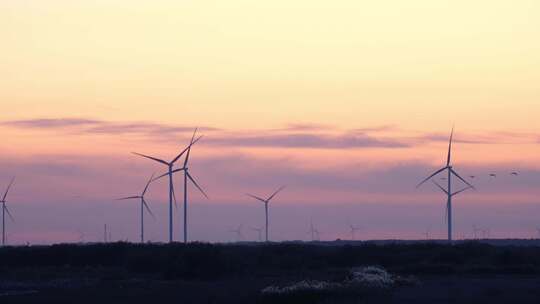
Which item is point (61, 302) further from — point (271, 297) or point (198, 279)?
point (198, 279)

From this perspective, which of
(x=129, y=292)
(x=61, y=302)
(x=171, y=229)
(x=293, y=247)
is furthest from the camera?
(x=293, y=247)

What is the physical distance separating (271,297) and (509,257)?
4573 cm

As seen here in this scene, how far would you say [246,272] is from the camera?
8950cm

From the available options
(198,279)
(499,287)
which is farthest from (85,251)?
(499,287)

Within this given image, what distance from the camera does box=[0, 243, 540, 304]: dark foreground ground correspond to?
5675 centimetres

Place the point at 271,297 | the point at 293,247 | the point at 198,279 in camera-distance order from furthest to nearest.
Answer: the point at 293,247 < the point at 198,279 < the point at 271,297

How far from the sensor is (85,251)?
373 ft

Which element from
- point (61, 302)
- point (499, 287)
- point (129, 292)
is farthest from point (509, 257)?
point (61, 302)

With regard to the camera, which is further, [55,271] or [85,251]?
[85,251]

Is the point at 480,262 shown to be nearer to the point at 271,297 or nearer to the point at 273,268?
the point at 273,268

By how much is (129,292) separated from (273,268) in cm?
3292

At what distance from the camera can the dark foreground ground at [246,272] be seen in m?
56.8

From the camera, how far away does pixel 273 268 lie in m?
96.2

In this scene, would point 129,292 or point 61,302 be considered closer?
point 61,302
